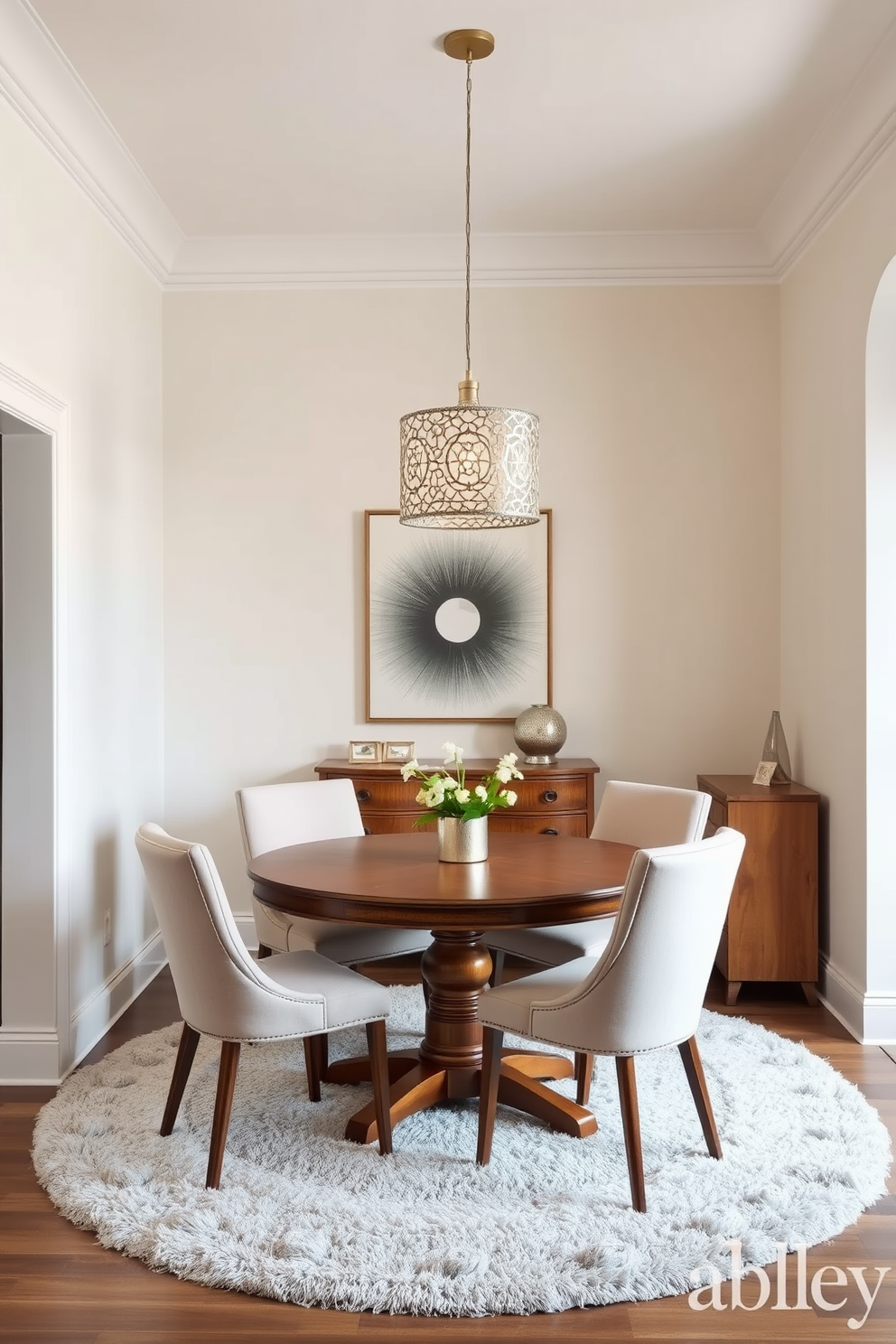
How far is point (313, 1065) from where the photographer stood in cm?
308

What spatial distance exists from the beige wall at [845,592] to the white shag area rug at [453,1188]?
62 cm

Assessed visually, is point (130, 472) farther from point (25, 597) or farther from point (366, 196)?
point (366, 196)

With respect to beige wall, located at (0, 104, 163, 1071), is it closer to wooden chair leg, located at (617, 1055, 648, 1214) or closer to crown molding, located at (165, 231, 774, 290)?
crown molding, located at (165, 231, 774, 290)

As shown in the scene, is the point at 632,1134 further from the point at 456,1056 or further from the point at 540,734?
the point at 540,734

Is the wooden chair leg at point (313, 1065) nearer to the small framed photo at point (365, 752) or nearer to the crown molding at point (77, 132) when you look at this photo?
the small framed photo at point (365, 752)

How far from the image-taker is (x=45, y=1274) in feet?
7.48

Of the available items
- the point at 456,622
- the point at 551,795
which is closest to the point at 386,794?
the point at 551,795

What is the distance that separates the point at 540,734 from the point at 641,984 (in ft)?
6.64

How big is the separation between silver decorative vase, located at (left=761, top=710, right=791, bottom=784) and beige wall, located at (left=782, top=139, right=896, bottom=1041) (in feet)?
0.27

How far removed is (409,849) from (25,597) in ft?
4.78

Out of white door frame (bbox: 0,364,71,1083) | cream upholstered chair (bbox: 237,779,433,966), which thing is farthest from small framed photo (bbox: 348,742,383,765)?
white door frame (bbox: 0,364,71,1083)

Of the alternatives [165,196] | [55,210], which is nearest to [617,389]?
[165,196]

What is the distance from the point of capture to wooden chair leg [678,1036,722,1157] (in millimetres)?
2709

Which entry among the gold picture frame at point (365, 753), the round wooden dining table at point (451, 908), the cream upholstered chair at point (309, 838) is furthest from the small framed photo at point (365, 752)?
the round wooden dining table at point (451, 908)
